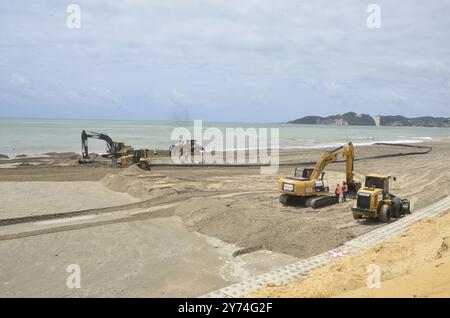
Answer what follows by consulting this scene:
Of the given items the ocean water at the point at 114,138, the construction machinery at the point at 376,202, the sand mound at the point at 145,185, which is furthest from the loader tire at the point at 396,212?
the sand mound at the point at 145,185

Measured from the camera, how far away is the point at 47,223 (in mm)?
15570

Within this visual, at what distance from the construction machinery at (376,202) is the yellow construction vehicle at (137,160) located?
17.8 m

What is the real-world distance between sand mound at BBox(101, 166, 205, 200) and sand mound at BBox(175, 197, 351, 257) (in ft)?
15.1

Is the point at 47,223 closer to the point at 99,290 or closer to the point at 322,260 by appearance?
the point at 99,290

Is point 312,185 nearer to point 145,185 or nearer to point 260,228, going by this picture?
point 260,228

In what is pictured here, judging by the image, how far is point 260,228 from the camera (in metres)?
13.7

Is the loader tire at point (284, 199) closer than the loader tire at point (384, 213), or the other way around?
the loader tire at point (384, 213)

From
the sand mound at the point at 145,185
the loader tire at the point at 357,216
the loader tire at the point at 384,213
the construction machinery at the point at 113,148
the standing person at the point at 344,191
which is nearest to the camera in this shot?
the loader tire at the point at 384,213

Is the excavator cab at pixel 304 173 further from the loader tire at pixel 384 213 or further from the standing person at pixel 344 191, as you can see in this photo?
the loader tire at pixel 384 213

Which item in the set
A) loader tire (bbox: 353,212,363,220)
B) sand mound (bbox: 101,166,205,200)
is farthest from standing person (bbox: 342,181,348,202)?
sand mound (bbox: 101,166,205,200)

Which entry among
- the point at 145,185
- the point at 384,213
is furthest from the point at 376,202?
the point at 145,185

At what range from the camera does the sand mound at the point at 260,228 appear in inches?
492

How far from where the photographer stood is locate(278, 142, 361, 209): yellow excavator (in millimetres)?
17594
